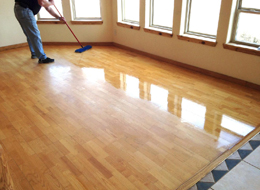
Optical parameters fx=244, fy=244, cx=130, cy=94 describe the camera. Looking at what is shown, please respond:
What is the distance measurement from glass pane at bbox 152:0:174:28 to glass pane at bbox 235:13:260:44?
124 centimetres

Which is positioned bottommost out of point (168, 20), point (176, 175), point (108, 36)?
point (176, 175)

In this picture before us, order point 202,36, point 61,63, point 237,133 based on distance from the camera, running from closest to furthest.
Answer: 1. point 237,133
2. point 202,36
3. point 61,63

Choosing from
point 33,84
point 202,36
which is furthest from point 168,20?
point 33,84

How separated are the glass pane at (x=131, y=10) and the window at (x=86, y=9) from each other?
0.64 m

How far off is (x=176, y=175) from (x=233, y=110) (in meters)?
Answer: 1.30

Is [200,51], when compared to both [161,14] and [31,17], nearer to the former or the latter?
[161,14]

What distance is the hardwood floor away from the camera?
1966 millimetres

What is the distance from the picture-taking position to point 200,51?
3.84 meters

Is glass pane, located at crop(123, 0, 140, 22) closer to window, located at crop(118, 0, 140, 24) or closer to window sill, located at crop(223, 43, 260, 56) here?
window, located at crop(118, 0, 140, 24)

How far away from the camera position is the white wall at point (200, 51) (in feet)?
11.0

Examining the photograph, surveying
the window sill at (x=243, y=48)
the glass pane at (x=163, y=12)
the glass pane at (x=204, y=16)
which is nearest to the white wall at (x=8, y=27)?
the glass pane at (x=163, y=12)

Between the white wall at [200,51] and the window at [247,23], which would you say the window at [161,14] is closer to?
the white wall at [200,51]

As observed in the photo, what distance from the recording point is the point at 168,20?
14.1 feet

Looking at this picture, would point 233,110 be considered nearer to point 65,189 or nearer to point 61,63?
point 65,189
